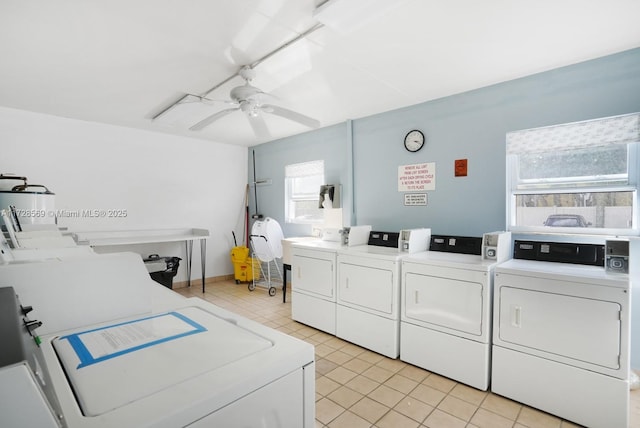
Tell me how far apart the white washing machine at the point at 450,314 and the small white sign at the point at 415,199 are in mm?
796

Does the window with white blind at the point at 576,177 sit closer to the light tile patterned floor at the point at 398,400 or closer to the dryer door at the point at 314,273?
the light tile patterned floor at the point at 398,400

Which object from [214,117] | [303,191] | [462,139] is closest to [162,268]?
[303,191]

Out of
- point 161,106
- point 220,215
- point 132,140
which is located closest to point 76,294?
point 161,106

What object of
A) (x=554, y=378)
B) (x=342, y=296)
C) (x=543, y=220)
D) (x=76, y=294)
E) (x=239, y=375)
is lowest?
(x=554, y=378)

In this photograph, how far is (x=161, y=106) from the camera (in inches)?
146

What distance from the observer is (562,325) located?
6.70 ft

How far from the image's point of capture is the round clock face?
11.6ft

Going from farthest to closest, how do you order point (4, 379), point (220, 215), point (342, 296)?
point (220, 215), point (342, 296), point (4, 379)

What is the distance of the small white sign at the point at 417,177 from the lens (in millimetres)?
3490

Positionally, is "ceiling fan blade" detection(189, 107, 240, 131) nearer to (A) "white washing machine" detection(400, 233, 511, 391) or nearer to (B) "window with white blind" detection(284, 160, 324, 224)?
(B) "window with white blind" detection(284, 160, 324, 224)

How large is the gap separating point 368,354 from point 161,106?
12.0 feet

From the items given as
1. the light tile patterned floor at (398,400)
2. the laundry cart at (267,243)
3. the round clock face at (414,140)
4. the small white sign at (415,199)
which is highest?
the round clock face at (414,140)

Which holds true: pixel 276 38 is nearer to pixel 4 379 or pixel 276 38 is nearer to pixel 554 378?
pixel 4 379

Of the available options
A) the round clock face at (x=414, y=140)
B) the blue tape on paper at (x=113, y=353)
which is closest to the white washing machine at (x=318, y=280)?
the round clock face at (x=414, y=140)
